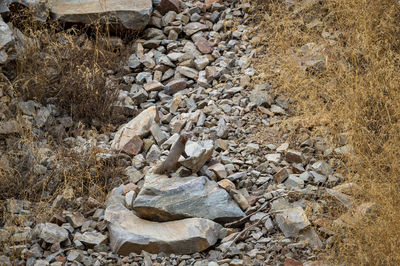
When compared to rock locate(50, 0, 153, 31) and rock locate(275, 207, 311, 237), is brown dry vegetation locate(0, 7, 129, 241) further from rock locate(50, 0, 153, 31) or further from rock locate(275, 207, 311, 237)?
rock locate(275, 207, 311, 237)

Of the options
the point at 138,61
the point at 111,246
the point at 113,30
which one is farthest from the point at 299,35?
the point at 111,246

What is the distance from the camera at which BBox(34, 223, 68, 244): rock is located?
313 centimetres

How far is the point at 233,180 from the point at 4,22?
8.44ft

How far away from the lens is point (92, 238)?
3184 mm

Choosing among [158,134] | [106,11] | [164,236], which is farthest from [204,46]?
[164,236]

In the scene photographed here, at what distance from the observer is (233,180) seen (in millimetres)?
3469

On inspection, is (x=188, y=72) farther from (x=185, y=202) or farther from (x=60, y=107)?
(x=185, y=202)

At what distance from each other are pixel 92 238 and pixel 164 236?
488 millimetres

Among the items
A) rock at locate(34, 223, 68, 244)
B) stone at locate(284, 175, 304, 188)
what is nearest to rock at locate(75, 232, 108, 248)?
rock at locate(34, 223, 68, 244)

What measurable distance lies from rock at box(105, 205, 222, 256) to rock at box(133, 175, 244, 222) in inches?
2.4

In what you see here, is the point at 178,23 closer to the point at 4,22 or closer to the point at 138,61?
the point at 138,61

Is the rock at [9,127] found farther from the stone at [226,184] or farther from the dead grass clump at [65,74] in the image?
the stone at [226,184]

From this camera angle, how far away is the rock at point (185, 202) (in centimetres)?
318

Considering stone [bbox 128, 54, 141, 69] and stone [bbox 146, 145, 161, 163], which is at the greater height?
stone [bbox 128, 54, 141, 69]
